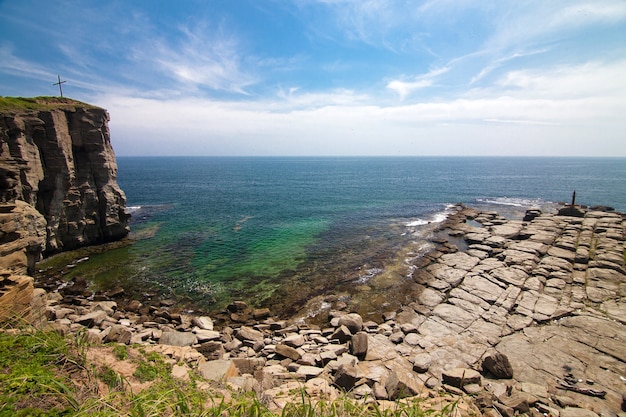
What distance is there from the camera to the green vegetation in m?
5.88


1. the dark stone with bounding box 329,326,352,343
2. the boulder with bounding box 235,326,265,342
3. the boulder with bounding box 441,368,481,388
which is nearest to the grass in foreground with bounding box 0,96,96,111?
the boulder with bounding box 235,326,265,342

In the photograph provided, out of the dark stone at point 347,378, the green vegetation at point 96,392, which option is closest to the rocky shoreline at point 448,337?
the dark stone at point 347,378

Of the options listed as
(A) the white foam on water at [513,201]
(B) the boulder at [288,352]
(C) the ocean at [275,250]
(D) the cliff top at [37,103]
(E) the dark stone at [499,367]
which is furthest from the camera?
(A) the white foam on water at [513,201]

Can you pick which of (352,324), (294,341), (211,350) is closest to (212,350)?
(211,350)

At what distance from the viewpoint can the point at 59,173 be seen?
1256 inches

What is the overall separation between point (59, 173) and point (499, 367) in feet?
142

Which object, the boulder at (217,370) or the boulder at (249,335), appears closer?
the boulder at (217,370)

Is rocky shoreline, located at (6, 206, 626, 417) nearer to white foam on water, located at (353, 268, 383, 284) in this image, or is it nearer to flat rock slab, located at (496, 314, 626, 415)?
flat rock slab, located at (496, 314, 626, 415)

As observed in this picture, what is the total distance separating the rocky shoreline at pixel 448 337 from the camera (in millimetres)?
11860

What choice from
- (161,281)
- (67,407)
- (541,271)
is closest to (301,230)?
(161,281)

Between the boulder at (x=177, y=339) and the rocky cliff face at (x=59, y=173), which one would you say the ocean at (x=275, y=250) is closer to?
the rocky cliff face at (x=59, y=173)

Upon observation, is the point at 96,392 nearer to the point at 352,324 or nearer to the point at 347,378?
the point at 347,378

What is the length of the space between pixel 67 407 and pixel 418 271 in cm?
2756

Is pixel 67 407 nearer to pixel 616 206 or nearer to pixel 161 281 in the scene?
pixel 161 281
